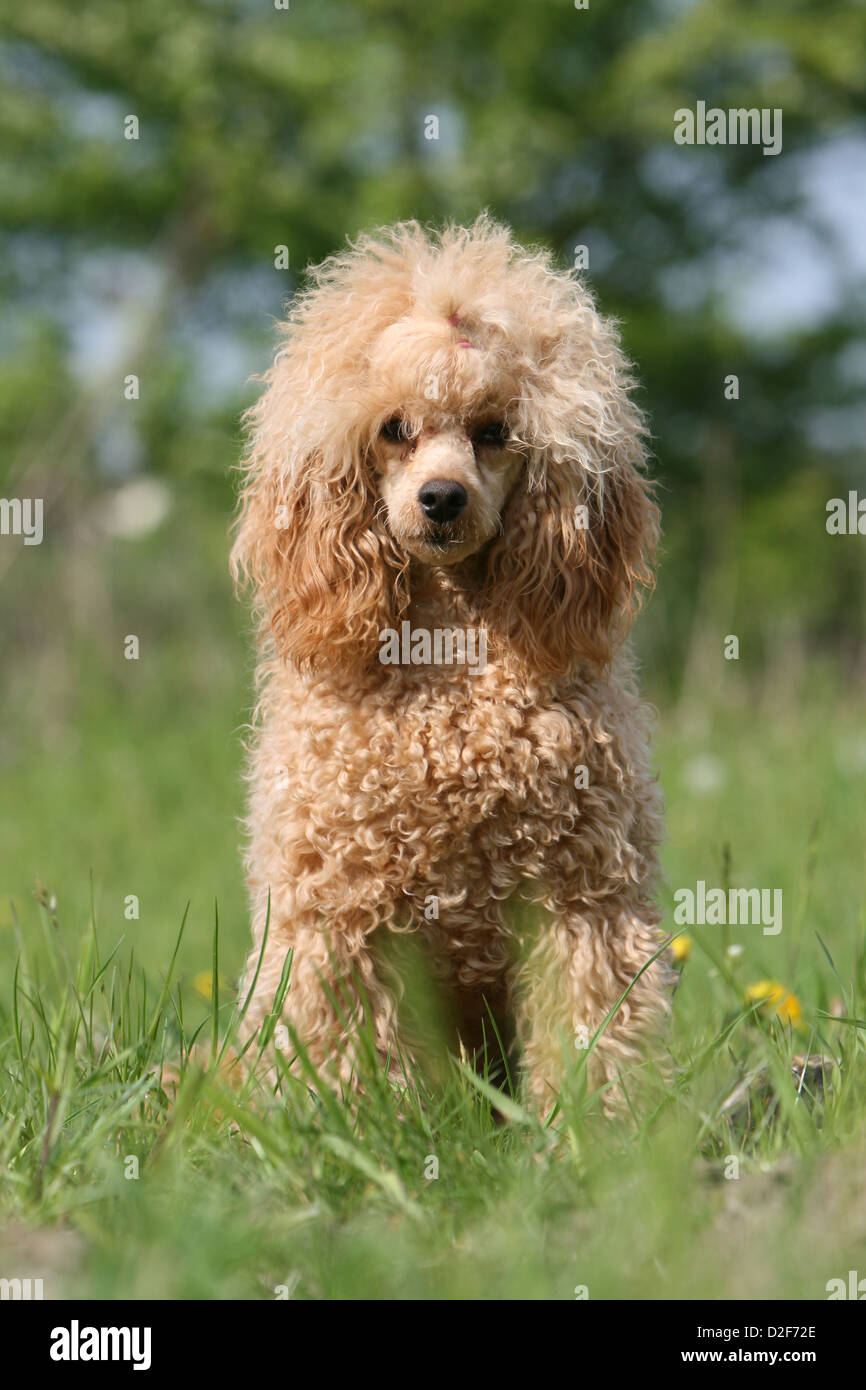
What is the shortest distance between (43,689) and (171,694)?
3.03 ft

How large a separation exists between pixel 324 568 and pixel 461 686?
0.41 metres

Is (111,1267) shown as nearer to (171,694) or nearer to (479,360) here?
(479,360)

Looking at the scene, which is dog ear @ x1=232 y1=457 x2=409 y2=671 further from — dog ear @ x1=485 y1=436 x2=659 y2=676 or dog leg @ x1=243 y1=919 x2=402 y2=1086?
dog leg @ x1=243 y1=919 x2=402 y2=1086

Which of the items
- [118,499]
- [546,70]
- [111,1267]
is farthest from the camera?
[546,70]

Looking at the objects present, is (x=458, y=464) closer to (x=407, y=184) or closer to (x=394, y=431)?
(x=394, y=431)

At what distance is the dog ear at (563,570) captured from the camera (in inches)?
116

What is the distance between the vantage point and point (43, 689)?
10.2m

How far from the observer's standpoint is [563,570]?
118 inches

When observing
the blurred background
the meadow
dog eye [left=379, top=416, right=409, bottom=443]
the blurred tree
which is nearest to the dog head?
dog eye [left=379, top=416, right=409, bottom=443]

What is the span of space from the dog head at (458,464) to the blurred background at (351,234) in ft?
22.6

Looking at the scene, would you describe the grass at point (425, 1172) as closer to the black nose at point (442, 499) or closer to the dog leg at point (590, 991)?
the dog leg at point (590, 991)

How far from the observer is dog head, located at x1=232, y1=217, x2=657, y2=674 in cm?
292

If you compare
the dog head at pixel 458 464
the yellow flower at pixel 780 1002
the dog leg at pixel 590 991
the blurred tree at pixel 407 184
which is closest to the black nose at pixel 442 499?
the dog head at pixel 458 464
